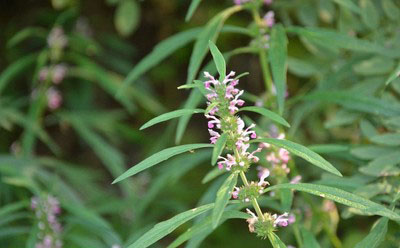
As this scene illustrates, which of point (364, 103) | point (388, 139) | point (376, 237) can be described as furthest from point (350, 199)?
point (364, 103)

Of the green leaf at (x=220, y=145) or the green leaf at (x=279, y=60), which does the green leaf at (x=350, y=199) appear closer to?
the green leaf at (x=220, y=145)

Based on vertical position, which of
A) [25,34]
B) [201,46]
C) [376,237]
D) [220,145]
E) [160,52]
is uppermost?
[25,34]

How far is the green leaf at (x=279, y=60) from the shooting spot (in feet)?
5.81

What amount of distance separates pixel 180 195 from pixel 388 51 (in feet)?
5.16

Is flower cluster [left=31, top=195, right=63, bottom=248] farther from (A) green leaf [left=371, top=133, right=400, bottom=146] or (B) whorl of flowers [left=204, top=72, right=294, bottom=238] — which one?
(A) green leaf [left=371, top=133, right=400, bottom=146]

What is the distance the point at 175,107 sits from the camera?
402 centimetres

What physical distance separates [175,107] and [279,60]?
2.22 m

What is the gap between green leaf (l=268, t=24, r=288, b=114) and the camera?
5.81 ft

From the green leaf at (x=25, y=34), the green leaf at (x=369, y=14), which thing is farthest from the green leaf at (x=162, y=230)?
the green leaf at (x=25, y=34)

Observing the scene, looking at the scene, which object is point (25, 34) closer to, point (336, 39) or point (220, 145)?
point (336, 39)

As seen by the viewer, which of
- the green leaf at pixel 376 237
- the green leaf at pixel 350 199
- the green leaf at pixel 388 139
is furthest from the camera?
the green leaf at pixel 388 139

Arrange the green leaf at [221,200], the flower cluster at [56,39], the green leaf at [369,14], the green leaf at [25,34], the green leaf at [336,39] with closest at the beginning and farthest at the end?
the green leaf at [221,200]
the green leaf at [336,39]
the green leaf at [369,14]
the green leaf at [25,34]
the flower cluster at [56,39]

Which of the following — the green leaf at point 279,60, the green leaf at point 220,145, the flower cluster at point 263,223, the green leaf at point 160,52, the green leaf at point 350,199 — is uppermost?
the green leaf at point 160,52

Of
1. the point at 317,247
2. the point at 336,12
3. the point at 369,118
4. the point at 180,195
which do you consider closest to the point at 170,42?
the point at 369,118
